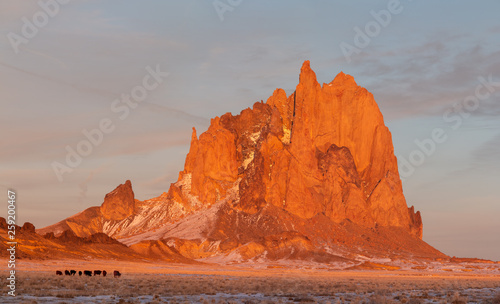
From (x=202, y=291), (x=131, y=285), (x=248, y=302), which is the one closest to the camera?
(x=248, y=302)

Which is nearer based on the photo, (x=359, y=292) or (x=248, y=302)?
(x=248, y=302)

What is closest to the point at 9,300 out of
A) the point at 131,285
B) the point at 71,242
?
the point at 131,285

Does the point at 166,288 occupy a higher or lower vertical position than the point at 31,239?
lower

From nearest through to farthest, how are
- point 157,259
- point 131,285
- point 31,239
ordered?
point 131,285 < point 31,239 < point 157,259

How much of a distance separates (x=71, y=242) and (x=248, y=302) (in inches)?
5124

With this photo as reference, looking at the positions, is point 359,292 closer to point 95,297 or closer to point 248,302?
point 248,302

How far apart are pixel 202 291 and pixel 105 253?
118980mm

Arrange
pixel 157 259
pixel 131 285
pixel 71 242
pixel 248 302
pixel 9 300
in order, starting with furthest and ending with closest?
pixel 157 259 < pixel 71 242 < pixel 131 285 < pixel 248 302 < pixel 9 300

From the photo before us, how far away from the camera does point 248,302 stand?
4931 centimetres

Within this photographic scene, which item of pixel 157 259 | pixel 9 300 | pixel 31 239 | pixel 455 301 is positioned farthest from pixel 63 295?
pixel 157 259

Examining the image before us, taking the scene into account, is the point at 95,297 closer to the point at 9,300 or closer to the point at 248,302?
the point at 9,300

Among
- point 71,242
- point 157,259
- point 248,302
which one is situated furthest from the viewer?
point 157,259

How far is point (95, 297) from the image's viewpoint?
50.4 meters

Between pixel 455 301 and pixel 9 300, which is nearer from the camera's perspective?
pixel 9 300
